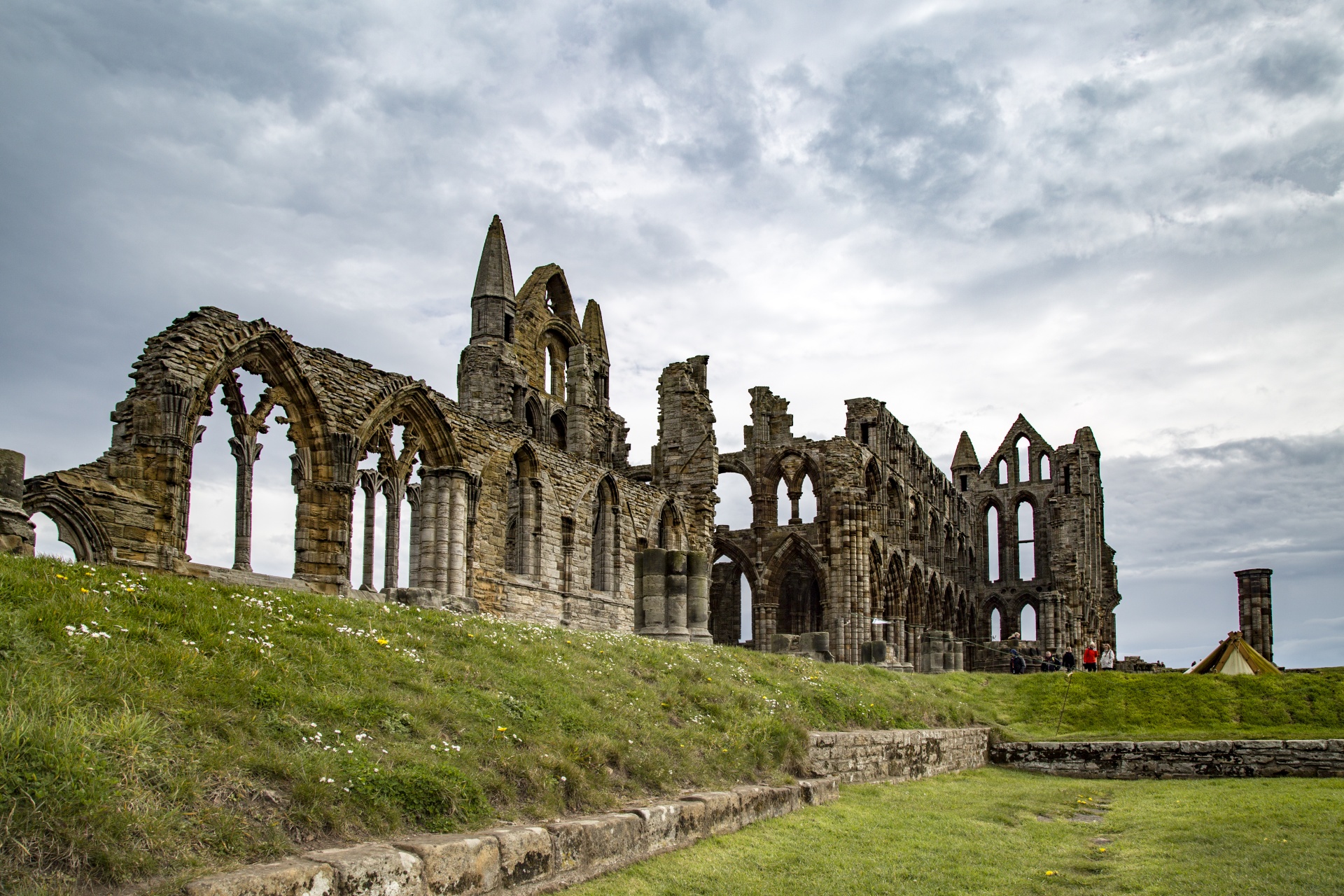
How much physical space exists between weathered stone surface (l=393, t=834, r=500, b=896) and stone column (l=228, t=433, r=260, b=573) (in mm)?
17950

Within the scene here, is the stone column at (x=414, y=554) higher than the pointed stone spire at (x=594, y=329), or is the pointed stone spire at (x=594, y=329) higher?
the pointed stone spire at (x=594, y=329)

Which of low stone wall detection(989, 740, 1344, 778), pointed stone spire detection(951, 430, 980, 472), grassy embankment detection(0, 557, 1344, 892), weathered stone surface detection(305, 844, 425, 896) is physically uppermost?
pointed stone spire detection(951, 430, 980, 472)

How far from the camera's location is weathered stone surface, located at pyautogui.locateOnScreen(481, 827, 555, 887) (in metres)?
6.09

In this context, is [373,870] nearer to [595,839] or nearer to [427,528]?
[595,839]

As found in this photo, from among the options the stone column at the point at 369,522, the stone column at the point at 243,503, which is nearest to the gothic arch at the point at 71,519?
the stone column at the point at 369,522

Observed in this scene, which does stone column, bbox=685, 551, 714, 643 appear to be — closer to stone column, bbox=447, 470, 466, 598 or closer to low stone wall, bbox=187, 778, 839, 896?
stone column, bbox=447, 470, 466, 598

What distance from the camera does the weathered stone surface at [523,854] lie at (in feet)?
20.0

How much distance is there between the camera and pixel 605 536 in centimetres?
2588

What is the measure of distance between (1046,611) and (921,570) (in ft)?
33.5

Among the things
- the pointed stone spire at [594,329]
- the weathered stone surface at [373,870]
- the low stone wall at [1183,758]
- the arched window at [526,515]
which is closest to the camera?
the weathered stone surface at [373,870]

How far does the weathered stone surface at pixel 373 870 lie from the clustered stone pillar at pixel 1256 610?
113 feet

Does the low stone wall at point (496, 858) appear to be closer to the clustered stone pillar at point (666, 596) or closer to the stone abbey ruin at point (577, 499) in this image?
the stone abbey ruin at point (577, 499)

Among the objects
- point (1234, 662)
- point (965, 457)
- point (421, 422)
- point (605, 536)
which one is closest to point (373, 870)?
point (421, 422)

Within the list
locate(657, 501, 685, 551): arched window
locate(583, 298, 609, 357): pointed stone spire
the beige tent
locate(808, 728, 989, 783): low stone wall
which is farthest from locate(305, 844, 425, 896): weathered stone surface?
locate(583, 298, 609, 357): pointed stone spire
